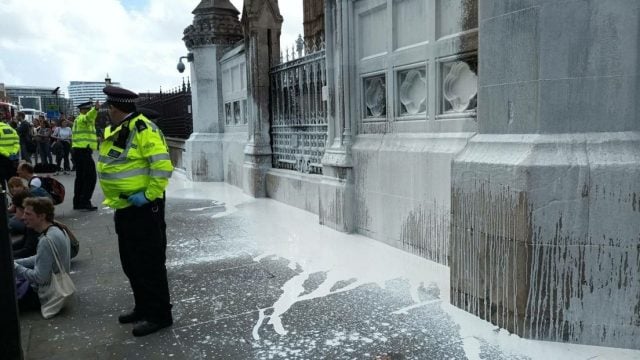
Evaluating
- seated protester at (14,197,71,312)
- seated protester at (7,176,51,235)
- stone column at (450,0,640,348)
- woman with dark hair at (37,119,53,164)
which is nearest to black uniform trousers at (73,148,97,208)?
seated protester at (7,176,51,235)

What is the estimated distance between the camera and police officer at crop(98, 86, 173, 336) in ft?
11.4

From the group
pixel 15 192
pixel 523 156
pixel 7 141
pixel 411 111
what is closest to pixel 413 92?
pixel 411 111

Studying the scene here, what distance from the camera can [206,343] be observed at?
130 inches

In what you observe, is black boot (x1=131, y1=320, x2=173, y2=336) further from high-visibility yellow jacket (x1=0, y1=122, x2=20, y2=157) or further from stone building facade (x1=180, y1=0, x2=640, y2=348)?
high-visibility yellow jacket (x1=0, y1=122, x2=20, y2=157)

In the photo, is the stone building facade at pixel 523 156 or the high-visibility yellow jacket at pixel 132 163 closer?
the stone building facade at pixel 523 156

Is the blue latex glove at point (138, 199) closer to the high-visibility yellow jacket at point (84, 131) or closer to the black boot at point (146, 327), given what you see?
the black boot at point (146, 327)

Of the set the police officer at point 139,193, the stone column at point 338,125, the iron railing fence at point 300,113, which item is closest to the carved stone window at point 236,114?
the iron railing fence at point 300,113

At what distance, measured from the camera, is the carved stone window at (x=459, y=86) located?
4254mm

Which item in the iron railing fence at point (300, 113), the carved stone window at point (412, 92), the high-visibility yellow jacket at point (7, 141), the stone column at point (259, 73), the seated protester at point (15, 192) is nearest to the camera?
the carved stone window at point (412, 92)

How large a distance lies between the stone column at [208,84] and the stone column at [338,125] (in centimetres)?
600

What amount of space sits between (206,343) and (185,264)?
1912 millimetres

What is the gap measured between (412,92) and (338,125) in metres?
1.23

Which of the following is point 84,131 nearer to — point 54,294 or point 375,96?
point 54,294

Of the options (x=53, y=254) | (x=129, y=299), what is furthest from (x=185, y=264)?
(x=53, y=254)
